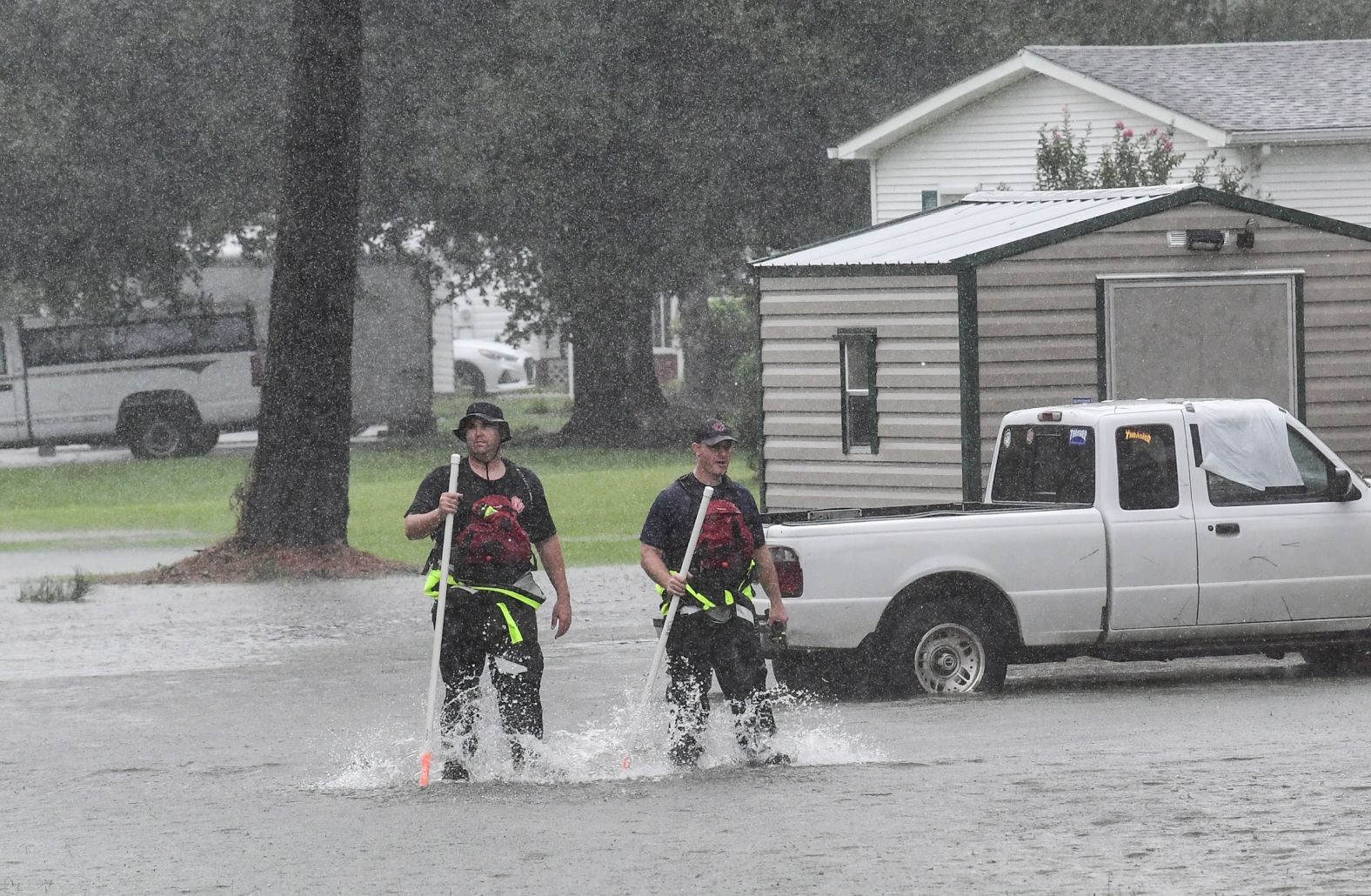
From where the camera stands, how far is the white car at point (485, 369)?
6053cm

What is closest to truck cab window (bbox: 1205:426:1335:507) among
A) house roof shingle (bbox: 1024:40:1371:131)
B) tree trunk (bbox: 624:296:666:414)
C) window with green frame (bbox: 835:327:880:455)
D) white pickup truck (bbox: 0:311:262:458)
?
window with green frame (bbox: 835:327:880:455)

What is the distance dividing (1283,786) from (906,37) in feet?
97.2

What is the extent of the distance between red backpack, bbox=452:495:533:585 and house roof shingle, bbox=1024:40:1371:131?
64.3 feet

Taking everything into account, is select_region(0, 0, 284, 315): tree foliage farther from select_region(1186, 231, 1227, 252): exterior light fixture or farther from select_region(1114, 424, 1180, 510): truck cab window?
select_region(1114, 424, 1180, 510): truck cab window

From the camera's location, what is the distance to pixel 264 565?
20.1 meters

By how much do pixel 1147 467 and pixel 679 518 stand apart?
368 cm

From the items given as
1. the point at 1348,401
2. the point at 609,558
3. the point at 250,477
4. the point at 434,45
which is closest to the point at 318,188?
the point at 250,477

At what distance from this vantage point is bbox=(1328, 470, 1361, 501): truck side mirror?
1255cm

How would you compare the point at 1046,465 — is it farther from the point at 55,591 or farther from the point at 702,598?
the point at 55,591

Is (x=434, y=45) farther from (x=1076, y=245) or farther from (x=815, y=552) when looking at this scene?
(x=815, y=552)

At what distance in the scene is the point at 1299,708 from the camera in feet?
37.6

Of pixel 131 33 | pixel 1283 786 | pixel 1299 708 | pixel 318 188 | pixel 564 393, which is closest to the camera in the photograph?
pixel 1283 786

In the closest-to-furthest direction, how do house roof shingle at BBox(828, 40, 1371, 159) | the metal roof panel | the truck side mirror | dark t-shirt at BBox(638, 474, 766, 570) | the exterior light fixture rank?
dark t-shirt at BBox(638, 474, 766, 570) < the truck side mirror < the exterior light fixture < the metal roof panel < house roof shingle at BBox(828, 40, 1371, 159)

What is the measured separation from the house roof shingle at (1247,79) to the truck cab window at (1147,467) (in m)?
15.6
